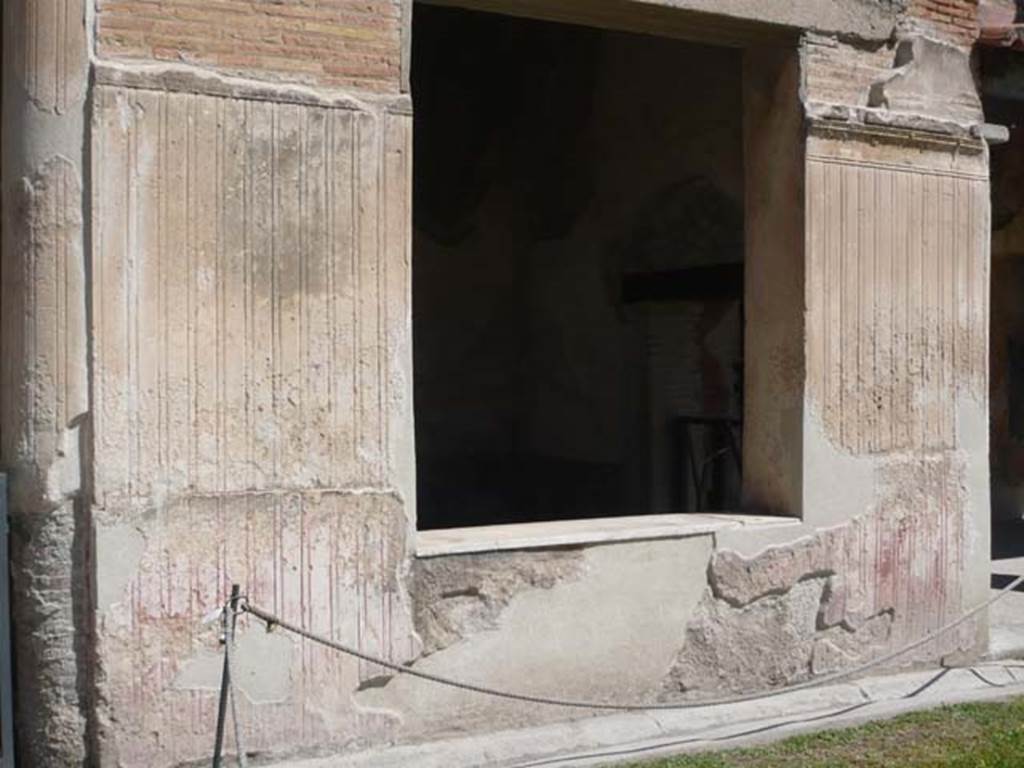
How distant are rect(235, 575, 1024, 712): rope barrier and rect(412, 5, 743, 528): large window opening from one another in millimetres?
2386

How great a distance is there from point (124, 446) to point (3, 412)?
391 mm

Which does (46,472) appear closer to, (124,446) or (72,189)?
(124,446)

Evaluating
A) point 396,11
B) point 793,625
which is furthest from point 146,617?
point 793,625

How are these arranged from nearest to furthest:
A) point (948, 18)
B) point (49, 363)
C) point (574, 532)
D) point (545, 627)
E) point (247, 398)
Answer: point (49, 363) < point (247, 398) < point (545, 627) < point (574, 532) < point (948, 18)

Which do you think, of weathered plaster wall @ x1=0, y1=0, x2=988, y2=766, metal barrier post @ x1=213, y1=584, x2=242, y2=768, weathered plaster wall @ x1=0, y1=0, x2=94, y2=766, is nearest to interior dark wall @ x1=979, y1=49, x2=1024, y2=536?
weathered plaster wall @ x1=0, y1=0, x2=988, y2=766

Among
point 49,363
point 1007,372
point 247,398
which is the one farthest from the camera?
point 1007,372

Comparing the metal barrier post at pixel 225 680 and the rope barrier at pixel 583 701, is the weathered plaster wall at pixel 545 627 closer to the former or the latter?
the rope barrier at pixel 583 701

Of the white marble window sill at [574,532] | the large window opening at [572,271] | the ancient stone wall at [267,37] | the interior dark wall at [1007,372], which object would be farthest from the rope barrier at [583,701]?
the interior dark wall at [1007,372]

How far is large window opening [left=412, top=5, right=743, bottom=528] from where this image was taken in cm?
845

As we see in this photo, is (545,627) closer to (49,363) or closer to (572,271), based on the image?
(49,363)

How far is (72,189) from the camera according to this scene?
436 centimetres

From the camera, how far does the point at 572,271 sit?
945cm

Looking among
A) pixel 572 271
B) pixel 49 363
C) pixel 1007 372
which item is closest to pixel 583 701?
pixel 49 363

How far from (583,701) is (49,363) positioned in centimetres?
221
